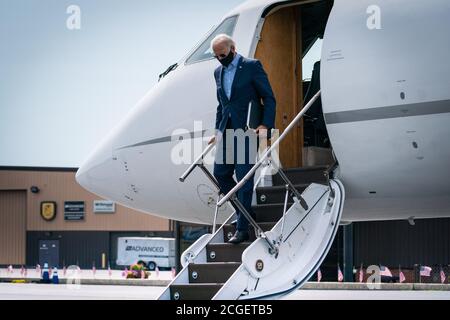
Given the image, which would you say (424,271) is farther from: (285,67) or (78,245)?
(78,245)

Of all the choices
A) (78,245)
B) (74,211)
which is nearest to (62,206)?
(74,211)

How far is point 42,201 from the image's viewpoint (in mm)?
50500

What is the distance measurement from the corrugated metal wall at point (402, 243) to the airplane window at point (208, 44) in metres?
21.0

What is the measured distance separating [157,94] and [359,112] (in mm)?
2931

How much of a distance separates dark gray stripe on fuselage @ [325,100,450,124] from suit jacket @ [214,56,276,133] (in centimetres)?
76

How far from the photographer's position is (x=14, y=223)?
51.4 metres

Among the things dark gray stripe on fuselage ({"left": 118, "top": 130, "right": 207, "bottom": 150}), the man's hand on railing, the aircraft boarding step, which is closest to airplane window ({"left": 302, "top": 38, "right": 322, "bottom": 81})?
dark gray stripe on fuselage ({"left": 118, "top": 130, "right": 207, "bottom": 150})

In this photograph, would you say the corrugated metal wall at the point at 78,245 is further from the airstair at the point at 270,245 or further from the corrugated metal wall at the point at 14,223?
the airstair at the point at 270,245

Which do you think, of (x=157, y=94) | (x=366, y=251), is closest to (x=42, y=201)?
(x=366, y=251)

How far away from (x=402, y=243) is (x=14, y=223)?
Result: 26.4 m

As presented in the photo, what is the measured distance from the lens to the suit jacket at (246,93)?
8961 mm

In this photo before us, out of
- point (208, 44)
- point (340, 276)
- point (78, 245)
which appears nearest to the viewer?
point (208, 44)

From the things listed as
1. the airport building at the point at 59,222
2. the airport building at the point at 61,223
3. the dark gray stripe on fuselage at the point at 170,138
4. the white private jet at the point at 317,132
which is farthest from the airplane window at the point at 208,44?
the airport building at the point at 61,223
